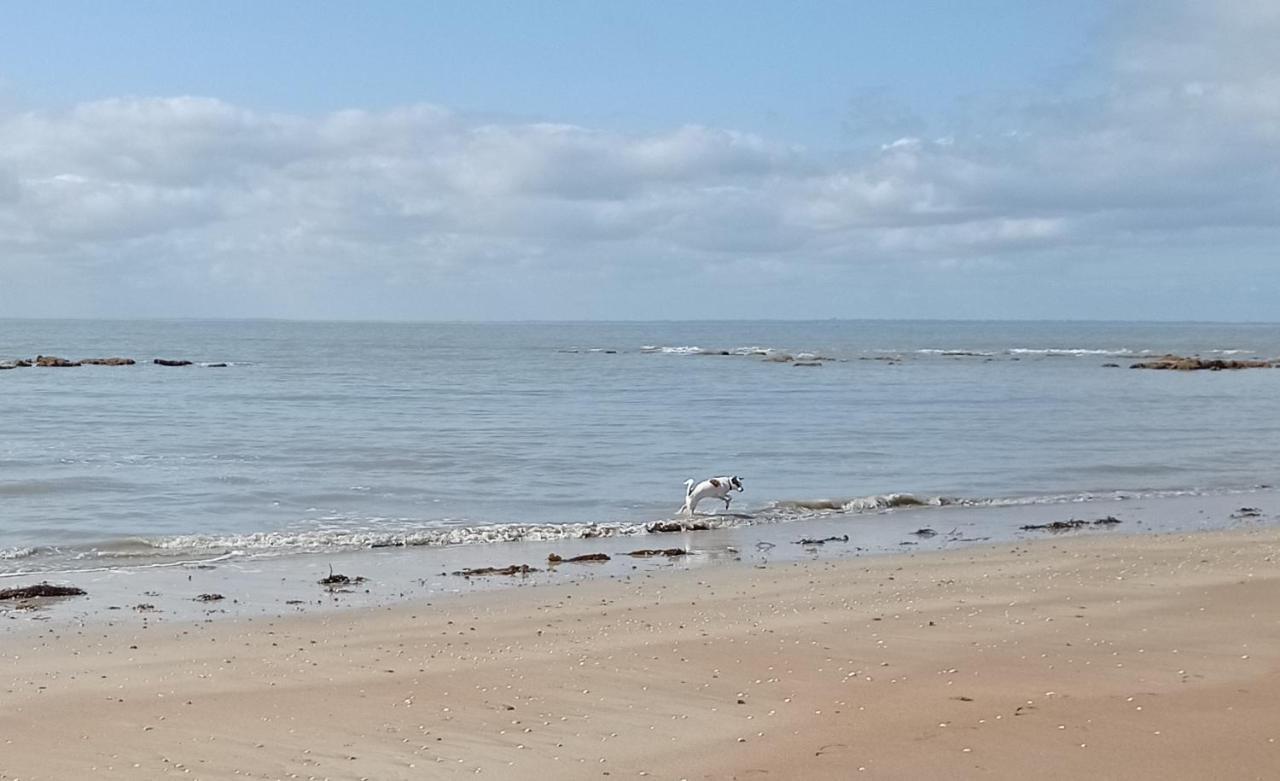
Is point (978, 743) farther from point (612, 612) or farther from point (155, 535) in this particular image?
point (155, 535)

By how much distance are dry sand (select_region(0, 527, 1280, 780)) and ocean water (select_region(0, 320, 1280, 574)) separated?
5455 mm

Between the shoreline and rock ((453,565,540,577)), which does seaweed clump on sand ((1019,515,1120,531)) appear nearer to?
the shoreline

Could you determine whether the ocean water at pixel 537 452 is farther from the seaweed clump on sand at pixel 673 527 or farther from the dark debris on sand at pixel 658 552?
the dark debris on sand at pixel 658 552

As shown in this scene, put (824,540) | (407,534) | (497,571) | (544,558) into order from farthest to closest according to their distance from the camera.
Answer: (407,534) < (824,540) < (544,558) < (497,571)

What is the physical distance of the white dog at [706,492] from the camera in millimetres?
18033

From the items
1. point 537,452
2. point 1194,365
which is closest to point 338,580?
point 537,452

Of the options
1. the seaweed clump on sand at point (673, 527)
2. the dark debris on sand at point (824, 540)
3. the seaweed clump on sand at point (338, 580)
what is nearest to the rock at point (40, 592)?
the seaweed clump on sand at point (338, 580)

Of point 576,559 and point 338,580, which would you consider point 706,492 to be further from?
point 338,580

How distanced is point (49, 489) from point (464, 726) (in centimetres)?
1526

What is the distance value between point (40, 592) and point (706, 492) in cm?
936

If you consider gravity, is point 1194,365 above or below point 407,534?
above

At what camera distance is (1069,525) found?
656 inches

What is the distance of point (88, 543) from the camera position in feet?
50.4

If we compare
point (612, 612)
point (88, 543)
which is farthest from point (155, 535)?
point (612, 612)
